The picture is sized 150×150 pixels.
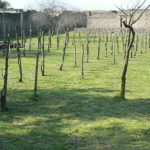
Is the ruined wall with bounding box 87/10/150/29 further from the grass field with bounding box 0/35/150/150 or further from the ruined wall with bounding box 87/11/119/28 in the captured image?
the grass field with bounding box 0/35/150/150

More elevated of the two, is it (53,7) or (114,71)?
(53,7)

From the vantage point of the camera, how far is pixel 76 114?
10359mm

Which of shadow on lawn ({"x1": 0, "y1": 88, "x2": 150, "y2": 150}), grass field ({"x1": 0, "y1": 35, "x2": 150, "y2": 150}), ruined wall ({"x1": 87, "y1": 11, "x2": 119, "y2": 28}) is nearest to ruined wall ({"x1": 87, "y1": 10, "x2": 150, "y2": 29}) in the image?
ruined wall ({"x1": 87, "y1": 11, "x2": 119, "y2": 28})

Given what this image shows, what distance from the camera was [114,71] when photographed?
719 inches

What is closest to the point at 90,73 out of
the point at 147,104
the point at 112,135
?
the point at 147,104

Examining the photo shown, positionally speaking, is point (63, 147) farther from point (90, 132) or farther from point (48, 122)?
point (48, 122)

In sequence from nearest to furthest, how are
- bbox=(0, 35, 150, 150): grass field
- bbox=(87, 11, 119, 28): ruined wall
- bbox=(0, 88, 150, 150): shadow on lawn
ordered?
bbox=(0, 88, 150, 150): shadow on lawn, bbox=(0, 35, 150, 150): grass field, bbox=(87, 11, 119, 28): ruined wall

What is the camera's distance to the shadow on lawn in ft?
26.9

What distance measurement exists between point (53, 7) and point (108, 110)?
42893mm

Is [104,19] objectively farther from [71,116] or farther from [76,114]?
[71,116]

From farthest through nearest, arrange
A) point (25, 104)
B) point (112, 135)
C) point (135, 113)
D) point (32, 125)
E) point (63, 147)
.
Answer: point (25, 104) < point (135, 113) < point (32, 125) < point (112, 135) < point (63, 147)

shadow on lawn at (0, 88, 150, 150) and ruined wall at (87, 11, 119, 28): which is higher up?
ruined wall at (87, 11, 119, 28)

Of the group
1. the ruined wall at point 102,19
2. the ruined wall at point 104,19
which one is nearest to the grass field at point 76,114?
the ruined wall at point 104,19

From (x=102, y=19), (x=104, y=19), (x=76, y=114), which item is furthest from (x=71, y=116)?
(x=102, y=19)
